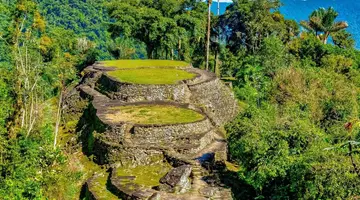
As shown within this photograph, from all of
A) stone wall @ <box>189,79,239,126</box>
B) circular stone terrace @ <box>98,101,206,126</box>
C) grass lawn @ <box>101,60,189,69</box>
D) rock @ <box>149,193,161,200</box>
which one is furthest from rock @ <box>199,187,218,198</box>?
grass lawn @ <box>101,60,189,69</box>

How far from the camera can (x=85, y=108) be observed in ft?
84.6

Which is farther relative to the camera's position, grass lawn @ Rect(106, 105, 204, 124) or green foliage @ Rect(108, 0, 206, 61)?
green foliage @ Rect(108, 0, 206, 61)

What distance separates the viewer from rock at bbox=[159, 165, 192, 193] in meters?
16.2

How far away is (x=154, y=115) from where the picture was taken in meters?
21.6

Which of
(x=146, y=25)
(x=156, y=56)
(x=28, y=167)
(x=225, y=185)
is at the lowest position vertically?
(x=225, y=185)

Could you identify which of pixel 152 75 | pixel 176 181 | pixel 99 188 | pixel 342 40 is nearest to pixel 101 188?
pixel 99 188

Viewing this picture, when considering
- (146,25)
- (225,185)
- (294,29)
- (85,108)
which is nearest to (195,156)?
(225,185)

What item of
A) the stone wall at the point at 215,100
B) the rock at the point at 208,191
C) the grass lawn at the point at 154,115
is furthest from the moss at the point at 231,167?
Result: the stone wall at the point at 215,100

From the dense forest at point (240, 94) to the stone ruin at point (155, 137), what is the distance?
1.06 meters

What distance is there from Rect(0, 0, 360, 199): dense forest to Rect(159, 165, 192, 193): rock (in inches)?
72.6

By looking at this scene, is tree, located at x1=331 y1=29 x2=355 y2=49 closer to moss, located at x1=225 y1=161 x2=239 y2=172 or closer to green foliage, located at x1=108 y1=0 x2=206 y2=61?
green foliage, located at x1=108 y1=0 x2=206 y2=61

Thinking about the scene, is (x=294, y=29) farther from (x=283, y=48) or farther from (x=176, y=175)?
(x=176, y=175)

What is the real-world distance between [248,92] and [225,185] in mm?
16332

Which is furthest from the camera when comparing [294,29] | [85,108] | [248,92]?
[294,29]
